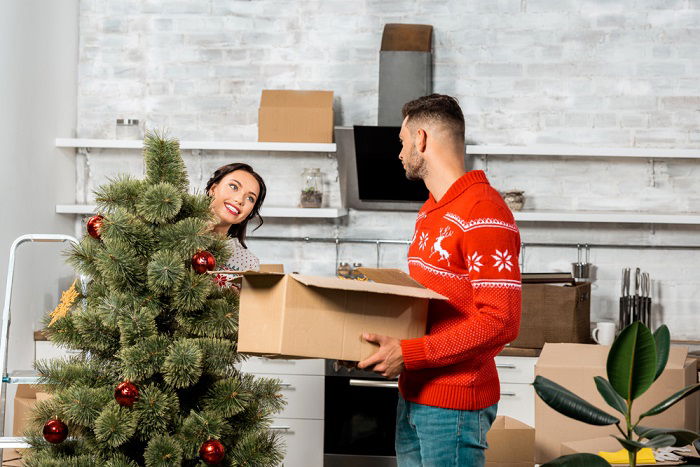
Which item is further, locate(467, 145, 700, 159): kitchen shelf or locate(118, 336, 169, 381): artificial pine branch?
locate(467, 145, 700, 159): kitchen shelf

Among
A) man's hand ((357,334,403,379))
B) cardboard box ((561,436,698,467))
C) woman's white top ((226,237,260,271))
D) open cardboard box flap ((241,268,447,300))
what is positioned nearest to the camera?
open cardboard box flap ((241,268,447,300))

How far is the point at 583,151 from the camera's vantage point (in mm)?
3867

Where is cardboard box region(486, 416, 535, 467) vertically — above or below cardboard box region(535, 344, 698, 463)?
below

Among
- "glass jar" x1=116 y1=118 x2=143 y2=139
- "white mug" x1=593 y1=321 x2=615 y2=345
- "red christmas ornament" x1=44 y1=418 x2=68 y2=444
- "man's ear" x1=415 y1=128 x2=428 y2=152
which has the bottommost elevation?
"white mug" x1=593 y1=321 x2=615 y2=345

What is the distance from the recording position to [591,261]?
4160mm

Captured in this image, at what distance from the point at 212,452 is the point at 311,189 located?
2.47 meters

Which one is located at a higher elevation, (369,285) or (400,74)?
(400,74)

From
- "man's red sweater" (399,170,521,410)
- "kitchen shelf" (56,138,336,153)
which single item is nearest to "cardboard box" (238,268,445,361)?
"man's red sweater" (399,170,521,410)

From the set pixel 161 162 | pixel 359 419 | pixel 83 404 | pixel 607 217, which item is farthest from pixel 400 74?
pixel 83 404

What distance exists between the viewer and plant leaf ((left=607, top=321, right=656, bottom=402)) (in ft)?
4.28

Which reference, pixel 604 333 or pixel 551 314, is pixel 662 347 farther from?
pixel 604 333

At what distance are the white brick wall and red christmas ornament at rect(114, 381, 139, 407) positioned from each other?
259 cm

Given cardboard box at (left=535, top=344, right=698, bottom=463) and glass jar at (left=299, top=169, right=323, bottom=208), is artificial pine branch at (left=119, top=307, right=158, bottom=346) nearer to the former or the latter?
cardboard box at (left=535, top=344, right=698, bottom=463)

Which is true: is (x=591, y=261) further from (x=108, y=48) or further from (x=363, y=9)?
(x=108, y=48)
